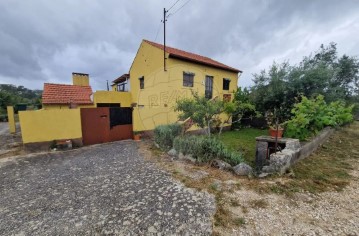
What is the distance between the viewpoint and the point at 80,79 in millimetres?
15406

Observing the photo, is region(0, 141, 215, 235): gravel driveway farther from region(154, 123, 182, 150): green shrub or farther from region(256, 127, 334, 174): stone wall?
region(256, 127, 334, 174): stone wall

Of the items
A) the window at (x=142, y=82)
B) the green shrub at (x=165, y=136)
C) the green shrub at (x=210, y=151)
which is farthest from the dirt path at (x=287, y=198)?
the window at (x=142, y=82)

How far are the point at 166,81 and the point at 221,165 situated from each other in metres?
6.46

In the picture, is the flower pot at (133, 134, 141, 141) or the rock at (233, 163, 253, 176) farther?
the flower pot at (133, 134, 141, 141)

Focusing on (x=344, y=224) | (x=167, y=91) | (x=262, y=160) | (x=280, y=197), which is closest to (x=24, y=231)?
(x=280, y=197)

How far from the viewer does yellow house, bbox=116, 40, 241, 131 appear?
31.9 feet

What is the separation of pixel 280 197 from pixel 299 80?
8675 mm

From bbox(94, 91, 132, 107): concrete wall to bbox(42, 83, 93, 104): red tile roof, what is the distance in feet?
2.30

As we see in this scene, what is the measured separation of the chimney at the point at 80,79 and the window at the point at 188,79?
1016 cm

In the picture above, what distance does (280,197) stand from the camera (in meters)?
3.46

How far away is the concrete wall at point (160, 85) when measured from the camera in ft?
31.4

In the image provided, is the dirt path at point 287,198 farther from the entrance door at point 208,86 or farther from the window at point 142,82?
the window at point 142,82

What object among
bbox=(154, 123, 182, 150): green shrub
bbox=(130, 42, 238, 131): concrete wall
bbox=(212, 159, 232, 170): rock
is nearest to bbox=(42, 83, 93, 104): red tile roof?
bbox=(130, 42, 238, 131): concrete wall

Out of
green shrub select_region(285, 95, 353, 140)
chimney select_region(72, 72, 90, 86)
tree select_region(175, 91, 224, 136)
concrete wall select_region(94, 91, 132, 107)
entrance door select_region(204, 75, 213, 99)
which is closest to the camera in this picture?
green shrub select_region(285, 95, 353, 140)
